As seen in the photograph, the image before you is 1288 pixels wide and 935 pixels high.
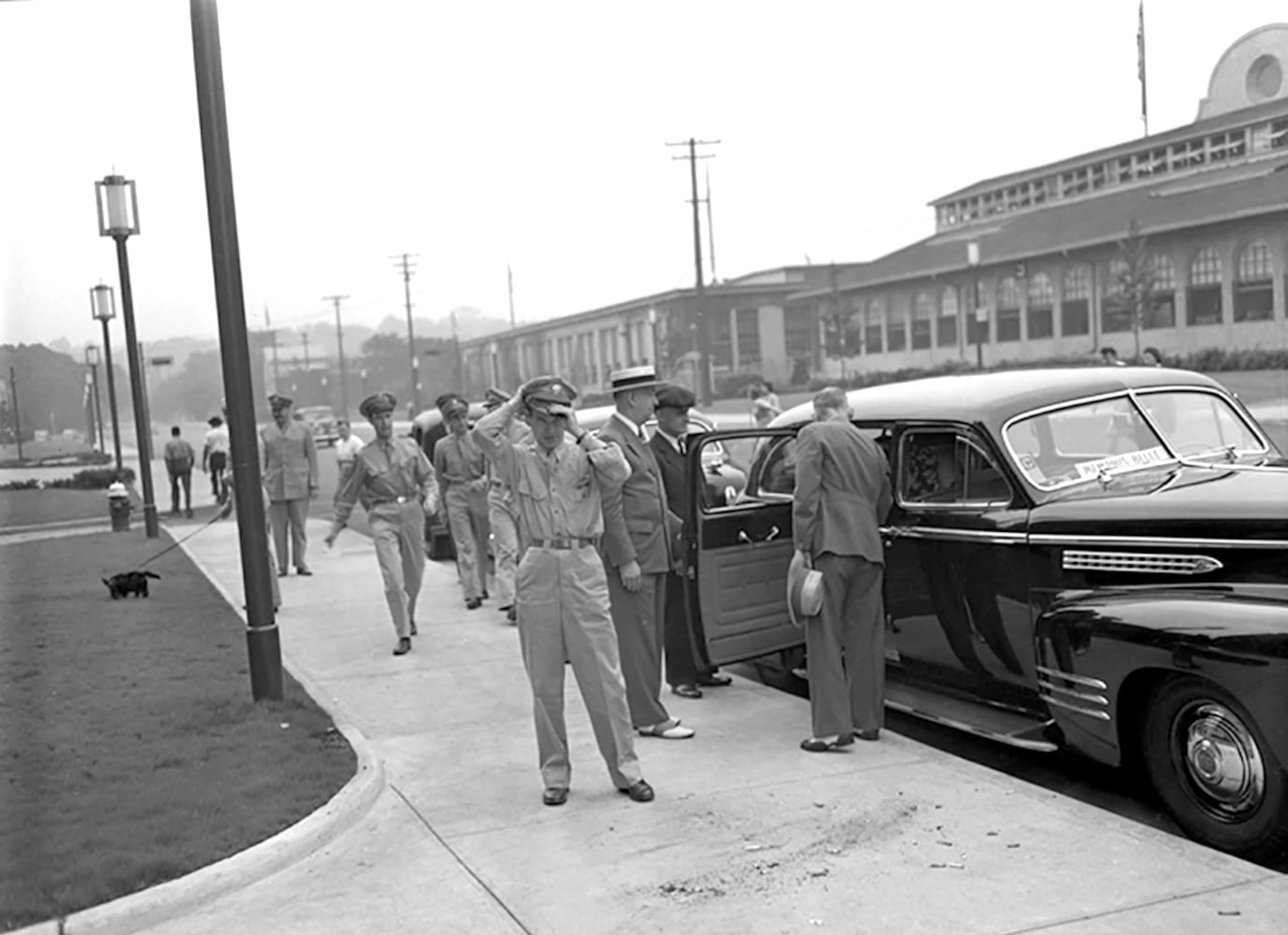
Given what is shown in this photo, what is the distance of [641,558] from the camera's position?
7.14 meters

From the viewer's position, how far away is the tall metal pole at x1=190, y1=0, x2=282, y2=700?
301 inches

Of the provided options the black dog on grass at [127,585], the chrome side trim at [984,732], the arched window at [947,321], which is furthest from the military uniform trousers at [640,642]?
the arched window at [947,321]

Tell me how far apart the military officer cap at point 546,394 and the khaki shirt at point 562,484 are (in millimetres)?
215

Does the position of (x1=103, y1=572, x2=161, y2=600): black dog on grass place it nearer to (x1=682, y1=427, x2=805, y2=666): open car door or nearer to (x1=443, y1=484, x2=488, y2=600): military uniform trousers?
(x1=443, y1=484, x2=488, y2=600): military uniform trousers

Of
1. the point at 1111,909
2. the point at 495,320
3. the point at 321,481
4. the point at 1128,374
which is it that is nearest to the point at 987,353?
the point at 321,481


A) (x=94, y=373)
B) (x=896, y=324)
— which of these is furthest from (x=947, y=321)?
(x=94, y=373)

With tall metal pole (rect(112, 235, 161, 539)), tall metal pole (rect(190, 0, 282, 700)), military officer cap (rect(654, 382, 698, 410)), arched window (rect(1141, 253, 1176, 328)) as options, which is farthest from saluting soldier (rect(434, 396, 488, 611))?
arched window (rect(1141, 253, 1176, 328))

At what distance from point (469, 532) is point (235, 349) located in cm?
456

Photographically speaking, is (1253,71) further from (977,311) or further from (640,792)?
(977,311)

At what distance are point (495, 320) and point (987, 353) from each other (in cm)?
5485

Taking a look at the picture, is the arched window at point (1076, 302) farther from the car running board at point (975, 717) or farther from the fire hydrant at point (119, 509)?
the car running board at point (975, 717)

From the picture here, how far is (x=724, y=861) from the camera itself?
5.25 meters

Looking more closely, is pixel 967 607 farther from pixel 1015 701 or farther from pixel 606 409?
pixel 606 409

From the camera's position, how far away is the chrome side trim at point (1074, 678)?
5.57 metres
